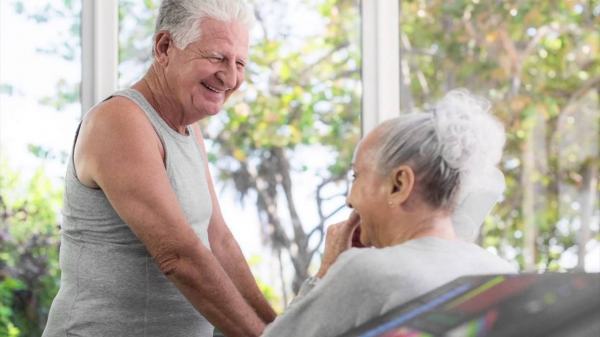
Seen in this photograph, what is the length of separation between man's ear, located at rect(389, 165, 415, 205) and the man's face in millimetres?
639

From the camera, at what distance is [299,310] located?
1618 mm

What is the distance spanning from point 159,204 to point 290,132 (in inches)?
59.5

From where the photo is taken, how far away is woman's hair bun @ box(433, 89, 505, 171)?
67.2 inches

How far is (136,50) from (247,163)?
0.56m

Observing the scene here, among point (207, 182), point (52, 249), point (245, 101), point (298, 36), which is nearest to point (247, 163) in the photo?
point (245, 101)

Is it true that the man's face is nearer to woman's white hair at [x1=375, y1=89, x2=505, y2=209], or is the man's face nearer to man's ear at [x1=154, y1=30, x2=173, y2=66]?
man's ear at [x1=154, y1=30, x2=173, y2=66]

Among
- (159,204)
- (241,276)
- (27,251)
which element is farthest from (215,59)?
(27,251)

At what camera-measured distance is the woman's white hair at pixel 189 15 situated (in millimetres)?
2211

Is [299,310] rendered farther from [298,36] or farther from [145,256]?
[298,36]

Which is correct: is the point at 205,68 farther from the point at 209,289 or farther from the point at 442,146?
the point at 442,146

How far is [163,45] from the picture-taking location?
2254 millimetres

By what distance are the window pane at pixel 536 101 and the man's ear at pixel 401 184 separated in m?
2.01

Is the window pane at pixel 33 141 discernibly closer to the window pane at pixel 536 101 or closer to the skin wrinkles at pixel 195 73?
the skin wrinkles at pixel 195 73

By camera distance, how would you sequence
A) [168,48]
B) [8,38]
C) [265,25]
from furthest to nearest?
[265,25] → [8,38] → [168,48]
